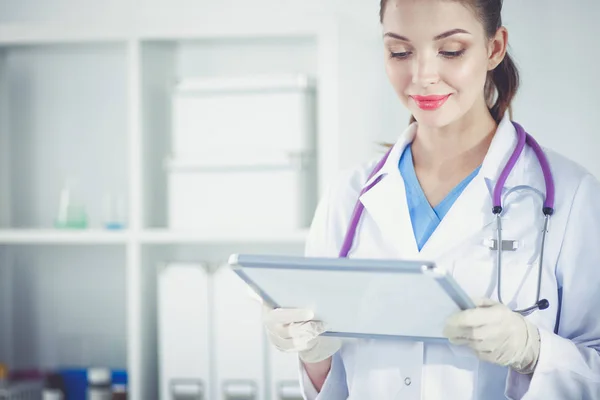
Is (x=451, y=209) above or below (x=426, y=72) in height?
below

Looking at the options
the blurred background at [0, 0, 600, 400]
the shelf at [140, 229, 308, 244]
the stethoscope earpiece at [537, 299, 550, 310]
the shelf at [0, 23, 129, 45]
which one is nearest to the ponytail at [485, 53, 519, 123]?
the stethoscope earpiece at [537, 299, 550, 310]

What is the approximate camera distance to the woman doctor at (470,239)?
3.51 ft

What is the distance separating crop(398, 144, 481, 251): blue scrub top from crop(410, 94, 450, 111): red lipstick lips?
0.14 metres

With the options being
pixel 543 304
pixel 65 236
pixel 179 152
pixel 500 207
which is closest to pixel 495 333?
pixel 543 304

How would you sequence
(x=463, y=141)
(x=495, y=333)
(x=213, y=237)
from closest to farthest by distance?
(x=495, y=333), (x=463, y=141), (x=213, y=237)

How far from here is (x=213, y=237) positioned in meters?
1.96

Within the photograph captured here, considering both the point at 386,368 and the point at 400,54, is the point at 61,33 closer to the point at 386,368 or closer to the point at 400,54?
the point at 400,54

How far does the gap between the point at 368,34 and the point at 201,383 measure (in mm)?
1121

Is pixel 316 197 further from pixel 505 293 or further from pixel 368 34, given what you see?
pixel 505 293

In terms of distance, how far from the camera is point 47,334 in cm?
235

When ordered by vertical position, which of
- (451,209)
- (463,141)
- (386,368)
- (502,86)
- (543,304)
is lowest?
(386,368)

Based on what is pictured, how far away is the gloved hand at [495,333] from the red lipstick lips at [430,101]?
32 cm

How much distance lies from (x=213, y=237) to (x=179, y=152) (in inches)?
10.4

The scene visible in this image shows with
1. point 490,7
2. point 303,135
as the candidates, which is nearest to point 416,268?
point 490,7
